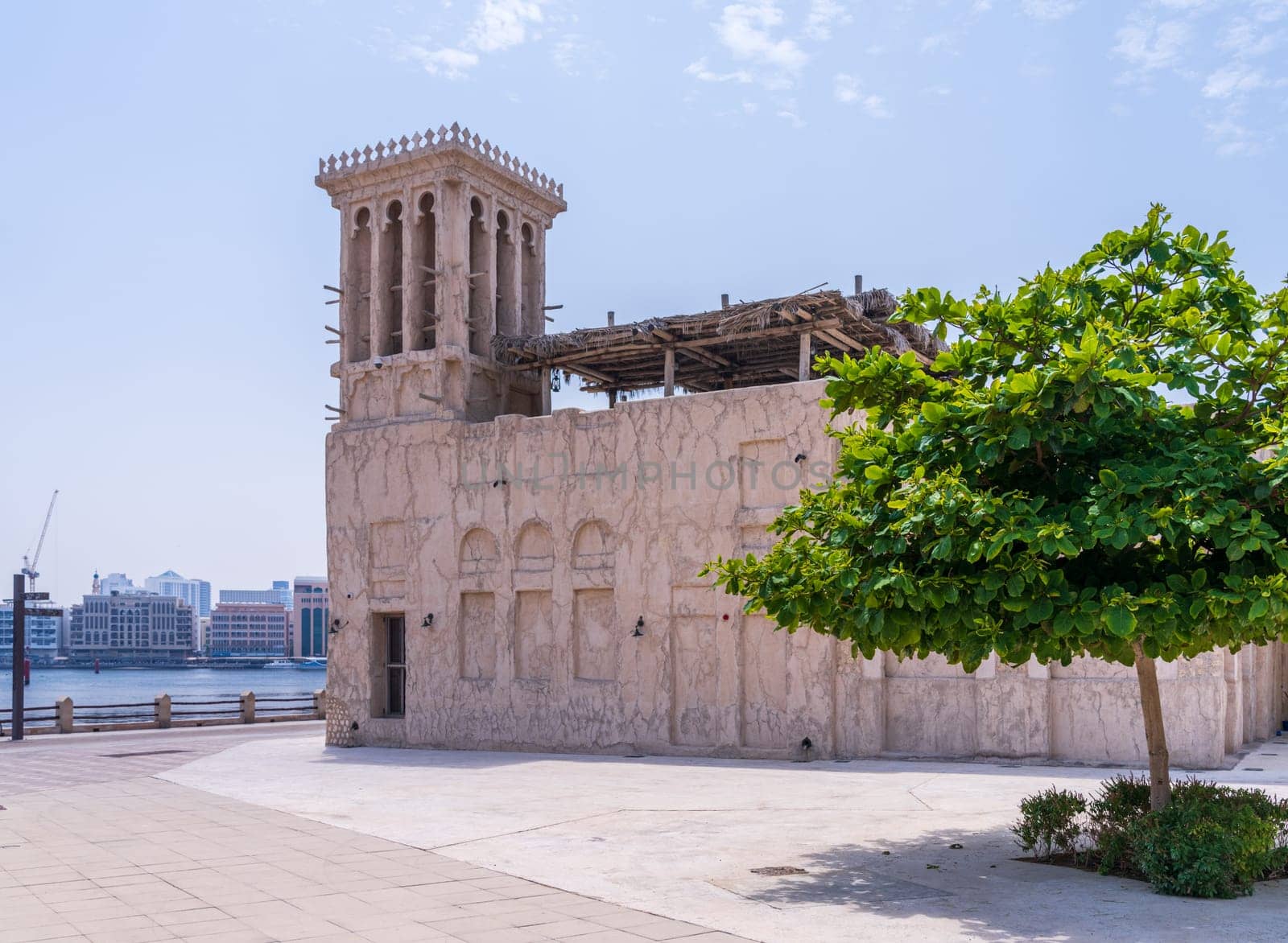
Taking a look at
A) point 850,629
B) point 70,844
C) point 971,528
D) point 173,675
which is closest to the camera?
point 971,528

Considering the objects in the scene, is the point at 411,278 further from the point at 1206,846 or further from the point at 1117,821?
the point at 1206,846

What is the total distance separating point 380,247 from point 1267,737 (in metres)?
20.7

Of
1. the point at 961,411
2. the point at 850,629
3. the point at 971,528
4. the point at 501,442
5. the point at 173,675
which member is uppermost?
the point at 501,442

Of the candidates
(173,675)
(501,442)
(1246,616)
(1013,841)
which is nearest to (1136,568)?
(1246,616)

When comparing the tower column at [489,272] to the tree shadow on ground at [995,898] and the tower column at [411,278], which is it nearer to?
the tower column at [411,278]

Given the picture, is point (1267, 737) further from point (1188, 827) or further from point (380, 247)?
point (380, 247)

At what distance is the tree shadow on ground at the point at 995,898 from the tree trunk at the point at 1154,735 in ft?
2.87

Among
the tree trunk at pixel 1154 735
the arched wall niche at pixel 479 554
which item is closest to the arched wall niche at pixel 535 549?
the arched wall niche at pixel 479 554

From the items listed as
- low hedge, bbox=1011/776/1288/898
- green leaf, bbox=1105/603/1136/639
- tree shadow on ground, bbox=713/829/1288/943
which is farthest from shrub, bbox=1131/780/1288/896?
green leaf, bbox=1105/603/1136/639

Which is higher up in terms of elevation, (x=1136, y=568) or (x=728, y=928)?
(x=1136, y=568)

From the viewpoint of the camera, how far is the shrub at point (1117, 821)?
33.6 feet

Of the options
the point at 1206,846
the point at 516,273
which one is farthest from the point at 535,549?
the point at 1206,846

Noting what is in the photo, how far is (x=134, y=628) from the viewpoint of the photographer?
195 meters

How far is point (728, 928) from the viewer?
872 cm
